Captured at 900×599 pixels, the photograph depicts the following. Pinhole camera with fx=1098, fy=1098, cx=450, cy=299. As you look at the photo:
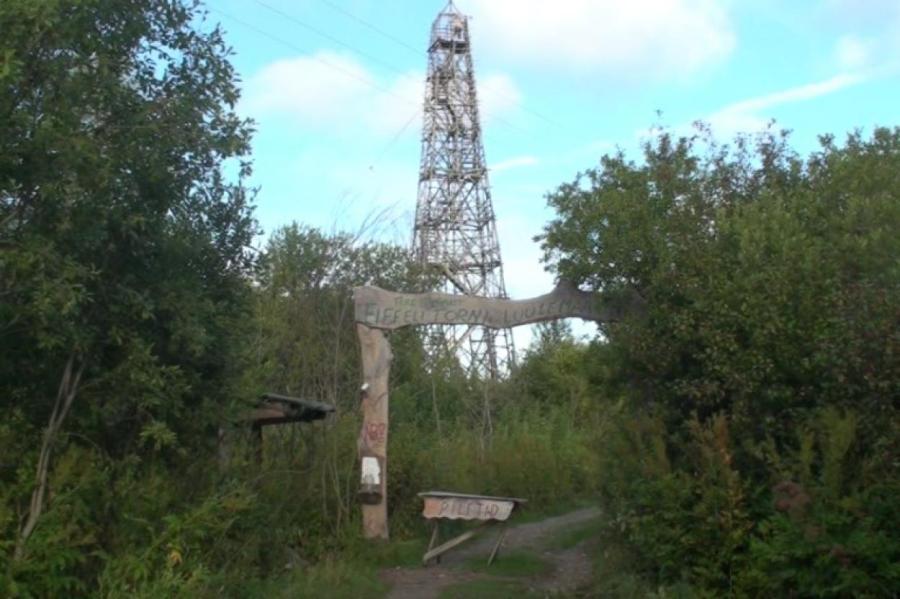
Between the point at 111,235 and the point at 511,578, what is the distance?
645 centimetres

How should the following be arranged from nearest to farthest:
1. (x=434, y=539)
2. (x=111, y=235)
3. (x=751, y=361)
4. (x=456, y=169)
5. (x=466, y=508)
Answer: (x=111, y=235)
(x=751, y=361)
(x=466, y=508)
(x=434, y=539)
(x=456, y=169)

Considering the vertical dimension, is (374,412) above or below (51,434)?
above

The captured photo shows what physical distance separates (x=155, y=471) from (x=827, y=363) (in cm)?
645

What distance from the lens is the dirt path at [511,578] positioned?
12.6m

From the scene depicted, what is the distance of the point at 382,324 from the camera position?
14.4 meters

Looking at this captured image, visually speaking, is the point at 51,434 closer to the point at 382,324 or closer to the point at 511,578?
the point at 382,324

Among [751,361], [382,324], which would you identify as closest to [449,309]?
[382,324]

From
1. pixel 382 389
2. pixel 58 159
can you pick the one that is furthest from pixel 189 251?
pixel 382 389

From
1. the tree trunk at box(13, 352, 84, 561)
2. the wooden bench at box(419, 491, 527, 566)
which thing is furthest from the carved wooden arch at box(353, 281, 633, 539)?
the tree trunk at box(13, 352, 84, 561)

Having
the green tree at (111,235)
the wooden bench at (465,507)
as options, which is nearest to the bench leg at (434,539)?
the wooden bench at (465,507)

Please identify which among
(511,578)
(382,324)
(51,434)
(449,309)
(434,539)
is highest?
(449,309)

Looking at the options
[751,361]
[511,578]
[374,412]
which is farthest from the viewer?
[374,412]

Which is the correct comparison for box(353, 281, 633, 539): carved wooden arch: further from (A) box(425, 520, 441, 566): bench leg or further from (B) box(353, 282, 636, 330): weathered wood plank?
(A) box(425, 520, 441, 566): bench leg

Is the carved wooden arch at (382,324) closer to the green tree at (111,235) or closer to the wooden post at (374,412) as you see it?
the wooden post at (374,412)
